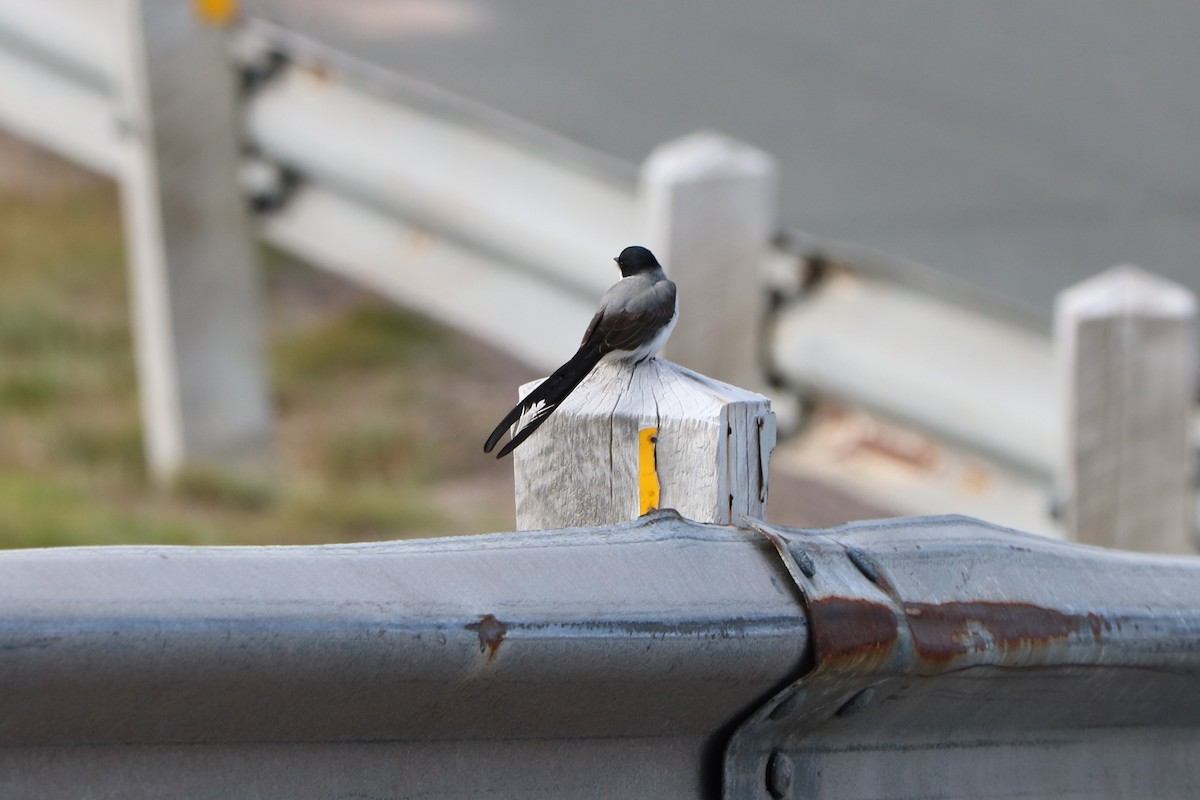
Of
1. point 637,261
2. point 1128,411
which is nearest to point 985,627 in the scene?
point 637,261

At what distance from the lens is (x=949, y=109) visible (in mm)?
7430

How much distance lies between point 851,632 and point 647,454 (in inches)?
17.0

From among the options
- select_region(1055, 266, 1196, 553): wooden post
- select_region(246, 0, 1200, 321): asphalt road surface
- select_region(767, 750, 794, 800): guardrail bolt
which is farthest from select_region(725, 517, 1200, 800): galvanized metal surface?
select_region(246, 0, 1200, 321): asphalt road surface

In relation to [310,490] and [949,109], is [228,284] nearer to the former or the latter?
[310,490]

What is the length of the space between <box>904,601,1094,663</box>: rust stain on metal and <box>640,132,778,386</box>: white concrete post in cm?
266

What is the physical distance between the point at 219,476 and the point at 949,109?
143 inches

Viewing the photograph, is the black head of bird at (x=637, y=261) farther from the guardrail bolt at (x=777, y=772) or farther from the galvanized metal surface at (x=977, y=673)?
the guardrail bolt at (x=777, y=772)

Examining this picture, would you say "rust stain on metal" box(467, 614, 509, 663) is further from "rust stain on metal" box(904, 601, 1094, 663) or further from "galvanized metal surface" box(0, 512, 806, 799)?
"rust stain on metal" box(904, 601, 1094, 663)

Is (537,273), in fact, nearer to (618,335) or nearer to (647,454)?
(618,335)

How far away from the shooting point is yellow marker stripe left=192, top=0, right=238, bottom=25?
596 centimetres

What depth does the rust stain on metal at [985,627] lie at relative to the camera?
158 centimetres

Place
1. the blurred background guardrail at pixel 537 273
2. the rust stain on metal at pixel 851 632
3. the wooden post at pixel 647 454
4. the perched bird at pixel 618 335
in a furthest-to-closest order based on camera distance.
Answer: the blurred background guardrail at pixel 537 273, the perched bird at pixel 618 335, the wooden post at pixel 647 454, the rust stain on metal at pixel 851 632

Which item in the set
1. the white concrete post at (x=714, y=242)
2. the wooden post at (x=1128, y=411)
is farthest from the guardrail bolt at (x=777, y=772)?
the white concrete post at (x=714, y=242)

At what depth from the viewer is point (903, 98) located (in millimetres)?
7562
